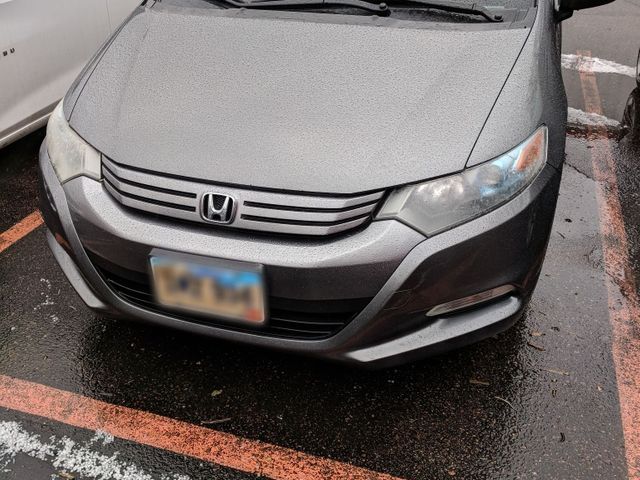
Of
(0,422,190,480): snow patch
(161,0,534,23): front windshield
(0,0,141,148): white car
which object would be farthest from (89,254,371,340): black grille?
(0,0,141,148): white car

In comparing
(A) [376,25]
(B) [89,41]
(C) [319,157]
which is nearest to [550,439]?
(C) [319,157]

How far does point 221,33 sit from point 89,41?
6.01ft

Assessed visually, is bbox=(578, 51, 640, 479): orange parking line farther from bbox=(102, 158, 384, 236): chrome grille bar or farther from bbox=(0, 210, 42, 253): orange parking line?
bbox=(0, 210, 42, 253): orange parking line

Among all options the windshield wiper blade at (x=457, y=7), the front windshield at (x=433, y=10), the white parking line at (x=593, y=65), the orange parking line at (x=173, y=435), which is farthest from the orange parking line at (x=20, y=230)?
the white parking line at (x=593, y=65)

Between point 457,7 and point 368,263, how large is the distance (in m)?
1.23

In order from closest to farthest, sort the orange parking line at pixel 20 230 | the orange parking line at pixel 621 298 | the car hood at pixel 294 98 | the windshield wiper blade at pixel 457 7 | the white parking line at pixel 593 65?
the car hood at pixel 294 98
the orange parking line at pixel 621 298
the windshield wiper blade at pixel 457 7
the orange parking line at pixel 20 230
the white parking line at pixel 593 65

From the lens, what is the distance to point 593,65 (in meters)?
5.77

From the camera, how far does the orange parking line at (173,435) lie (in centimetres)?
206

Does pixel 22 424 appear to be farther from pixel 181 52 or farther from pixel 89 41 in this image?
pixel 89 41

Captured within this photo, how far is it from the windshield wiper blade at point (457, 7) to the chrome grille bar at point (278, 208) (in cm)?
100

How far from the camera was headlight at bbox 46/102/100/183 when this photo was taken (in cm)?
217

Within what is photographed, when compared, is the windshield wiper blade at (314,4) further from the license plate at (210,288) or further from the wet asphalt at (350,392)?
the wet asphalt at (350,392)

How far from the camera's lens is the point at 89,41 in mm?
3975

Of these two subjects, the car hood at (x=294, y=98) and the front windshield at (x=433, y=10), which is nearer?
the car hood at (x=294, y=98)
